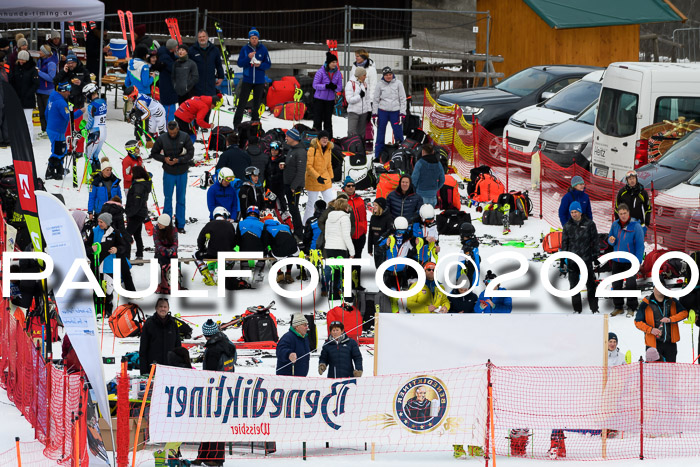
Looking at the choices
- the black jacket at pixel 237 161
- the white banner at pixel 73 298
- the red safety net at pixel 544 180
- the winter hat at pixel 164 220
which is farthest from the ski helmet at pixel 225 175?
the white banner at pixel 73 298

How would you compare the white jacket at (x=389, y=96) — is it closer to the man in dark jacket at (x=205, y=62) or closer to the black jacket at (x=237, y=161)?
the man in dark jacket at (x=205, y=62)

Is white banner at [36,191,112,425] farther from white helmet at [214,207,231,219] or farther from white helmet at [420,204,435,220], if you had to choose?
white helmet at [420,204,435,220]

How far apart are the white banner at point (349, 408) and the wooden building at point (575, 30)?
18.7 metres

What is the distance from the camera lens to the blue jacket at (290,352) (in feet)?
46.1

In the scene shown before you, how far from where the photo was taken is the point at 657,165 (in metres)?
20.5

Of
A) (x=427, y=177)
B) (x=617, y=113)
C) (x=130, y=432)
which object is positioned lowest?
(x=130, y=432)

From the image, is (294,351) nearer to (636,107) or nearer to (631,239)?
(631,239)

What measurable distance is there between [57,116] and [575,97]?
9.58 meters

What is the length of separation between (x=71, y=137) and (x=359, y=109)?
5.23 metres

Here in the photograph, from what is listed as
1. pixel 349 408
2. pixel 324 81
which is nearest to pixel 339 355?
pixel 349 408

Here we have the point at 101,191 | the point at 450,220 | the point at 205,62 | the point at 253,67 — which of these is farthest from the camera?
the point at 205,62

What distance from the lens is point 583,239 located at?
17.1 metres

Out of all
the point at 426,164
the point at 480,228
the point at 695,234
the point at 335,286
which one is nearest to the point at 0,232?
the point at 335,286

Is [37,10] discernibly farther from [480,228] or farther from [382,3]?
[382,3]
